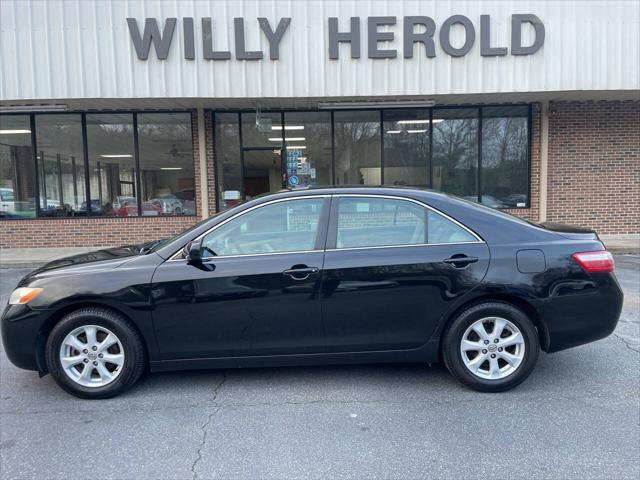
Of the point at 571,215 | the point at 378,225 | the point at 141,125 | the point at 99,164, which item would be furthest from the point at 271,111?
the point at 378,225

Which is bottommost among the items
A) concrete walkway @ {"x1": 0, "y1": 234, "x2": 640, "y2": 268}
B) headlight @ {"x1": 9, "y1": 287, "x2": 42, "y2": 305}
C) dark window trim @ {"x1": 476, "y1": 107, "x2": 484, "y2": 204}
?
concrete walkway @ {"x1": 0, "y1": 234, "x2": 640, "y2": 268}

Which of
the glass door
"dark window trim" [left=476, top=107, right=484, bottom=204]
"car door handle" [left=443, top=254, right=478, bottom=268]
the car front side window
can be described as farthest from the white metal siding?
"car door handle" [left=443, top=254, right=478, bottom=268]

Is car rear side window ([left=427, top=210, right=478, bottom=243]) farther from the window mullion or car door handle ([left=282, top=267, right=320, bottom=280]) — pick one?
the window mullion

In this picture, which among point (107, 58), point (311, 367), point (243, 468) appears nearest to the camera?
point (243, 468)

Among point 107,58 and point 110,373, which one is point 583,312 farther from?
point 107,58

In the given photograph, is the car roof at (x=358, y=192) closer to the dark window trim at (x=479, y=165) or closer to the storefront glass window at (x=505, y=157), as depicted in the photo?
the dark window trim at (x=479, y=165)

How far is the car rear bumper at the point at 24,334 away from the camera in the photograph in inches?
141

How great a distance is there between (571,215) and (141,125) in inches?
407

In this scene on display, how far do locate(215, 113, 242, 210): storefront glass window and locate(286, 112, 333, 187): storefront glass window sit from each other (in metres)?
1.07

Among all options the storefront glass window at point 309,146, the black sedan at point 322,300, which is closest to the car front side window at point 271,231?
the black sedan at point 322,300

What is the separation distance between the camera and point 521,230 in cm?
378

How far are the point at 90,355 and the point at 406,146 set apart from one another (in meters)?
9.32

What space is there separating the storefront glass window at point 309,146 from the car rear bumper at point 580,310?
822cm

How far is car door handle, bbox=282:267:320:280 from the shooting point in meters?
3.58
